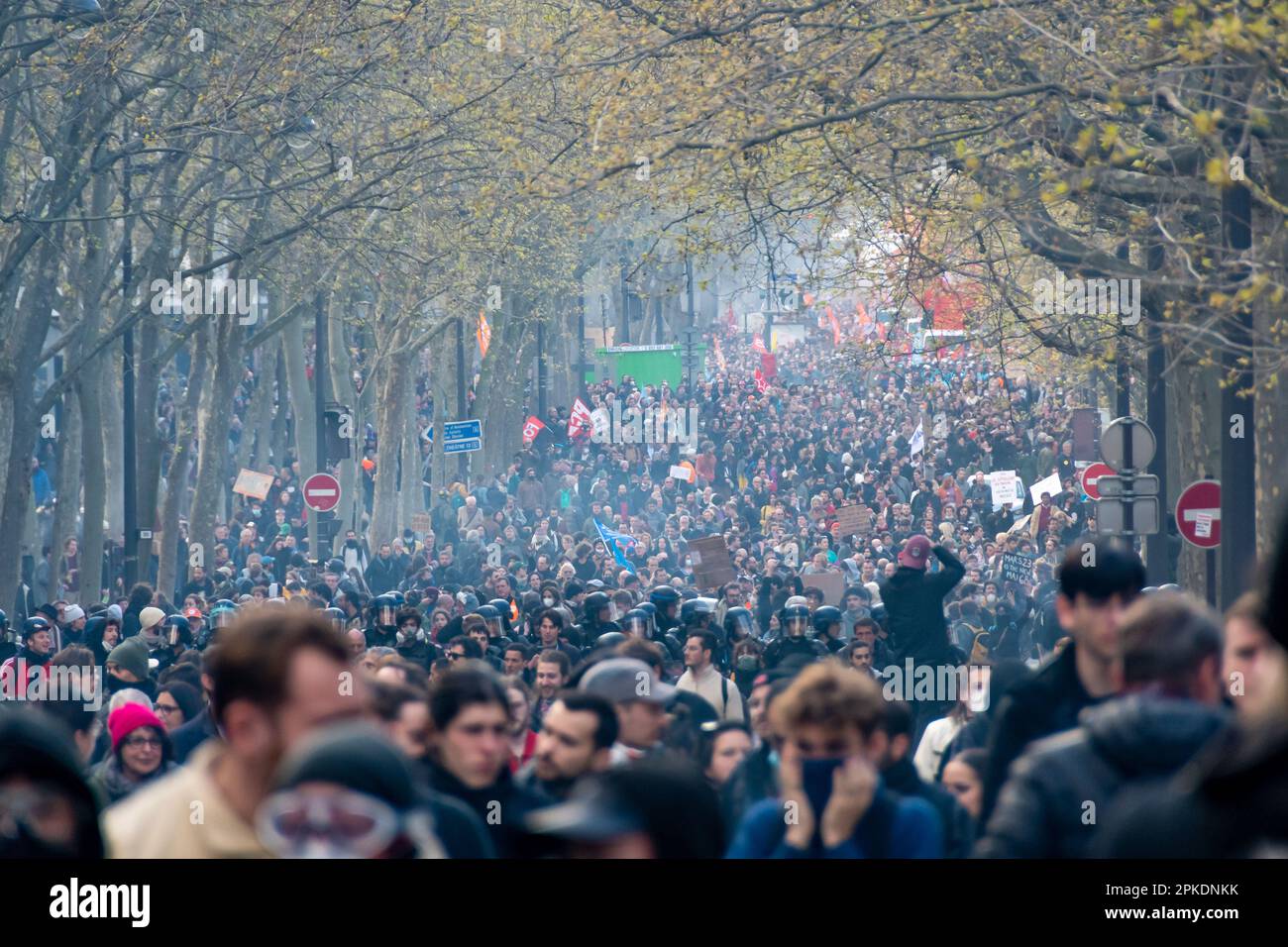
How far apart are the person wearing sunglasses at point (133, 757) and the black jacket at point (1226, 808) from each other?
6.36 metres

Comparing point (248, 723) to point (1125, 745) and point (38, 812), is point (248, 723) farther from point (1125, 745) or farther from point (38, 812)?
point (1125, 745)

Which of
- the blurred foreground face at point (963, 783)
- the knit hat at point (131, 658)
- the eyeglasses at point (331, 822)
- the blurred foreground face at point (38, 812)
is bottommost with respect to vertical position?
the blurred foreground face at point (963, 783)

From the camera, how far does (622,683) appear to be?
7.71m

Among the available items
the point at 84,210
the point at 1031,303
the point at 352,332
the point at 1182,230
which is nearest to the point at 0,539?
the point at 84,210

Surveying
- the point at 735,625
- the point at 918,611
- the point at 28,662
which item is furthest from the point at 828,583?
the point at 28,662

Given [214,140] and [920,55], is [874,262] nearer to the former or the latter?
[920,55]

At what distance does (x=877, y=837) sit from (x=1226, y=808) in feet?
8.44

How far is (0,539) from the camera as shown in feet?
76.0

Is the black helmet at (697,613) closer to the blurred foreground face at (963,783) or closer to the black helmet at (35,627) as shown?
the black helmet at (35,627)

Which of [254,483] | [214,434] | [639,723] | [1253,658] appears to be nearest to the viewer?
[1253,658]

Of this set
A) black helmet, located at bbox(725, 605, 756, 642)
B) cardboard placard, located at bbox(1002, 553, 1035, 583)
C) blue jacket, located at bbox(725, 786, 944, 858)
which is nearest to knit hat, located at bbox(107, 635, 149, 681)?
black helmet, located at bbox(725, 605, 756, 642)

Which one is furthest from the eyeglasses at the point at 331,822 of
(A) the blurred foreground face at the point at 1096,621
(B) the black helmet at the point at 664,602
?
(B) the black helmet at the point at 664,602

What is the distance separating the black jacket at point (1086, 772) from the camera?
4227mm
